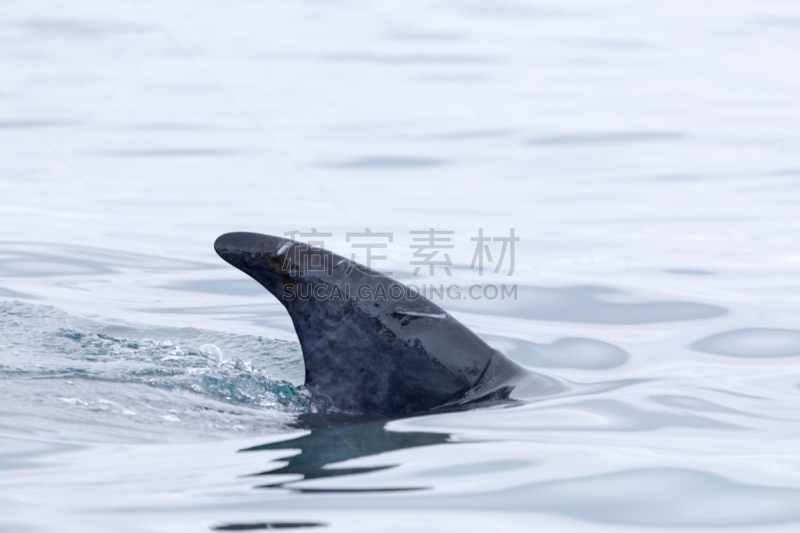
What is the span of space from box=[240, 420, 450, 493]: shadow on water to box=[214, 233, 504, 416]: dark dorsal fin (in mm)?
316

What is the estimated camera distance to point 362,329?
5.22 m

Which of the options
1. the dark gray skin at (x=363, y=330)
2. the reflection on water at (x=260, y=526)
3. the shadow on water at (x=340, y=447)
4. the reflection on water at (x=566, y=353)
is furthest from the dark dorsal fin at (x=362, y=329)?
the reflection on water at (x=566, y=353)

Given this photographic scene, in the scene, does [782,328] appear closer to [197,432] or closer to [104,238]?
[197,432]

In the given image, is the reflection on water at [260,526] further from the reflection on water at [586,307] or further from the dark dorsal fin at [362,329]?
the reflection on water at [586,307]

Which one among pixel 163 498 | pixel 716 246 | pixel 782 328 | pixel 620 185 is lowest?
pixel 163 498

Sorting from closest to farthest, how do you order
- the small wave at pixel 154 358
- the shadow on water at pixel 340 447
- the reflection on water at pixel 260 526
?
the reflection on water at pixel 260 526 → the shadow on water at pixel 340 447 → the small wave at pixel 154 358

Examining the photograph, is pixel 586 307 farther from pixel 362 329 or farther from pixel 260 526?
pixel 260 526

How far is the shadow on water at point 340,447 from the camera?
13.7ft

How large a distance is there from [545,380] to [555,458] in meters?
1.41

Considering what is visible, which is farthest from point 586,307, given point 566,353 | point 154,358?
point 154,358

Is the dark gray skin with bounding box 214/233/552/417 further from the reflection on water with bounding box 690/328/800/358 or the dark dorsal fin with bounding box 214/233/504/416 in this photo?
the reflection on water with bounding box 690/328/800/358

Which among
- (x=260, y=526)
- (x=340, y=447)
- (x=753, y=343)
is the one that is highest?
(x=753, y=343)

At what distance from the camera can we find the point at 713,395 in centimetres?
597

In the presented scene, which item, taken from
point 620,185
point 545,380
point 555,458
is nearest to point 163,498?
point 555,458
